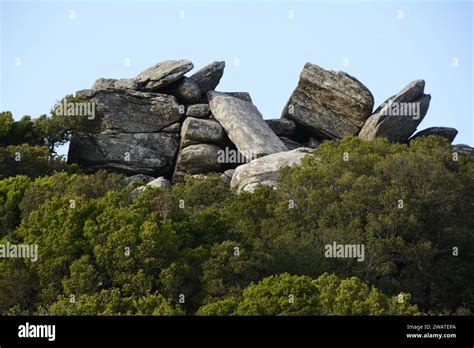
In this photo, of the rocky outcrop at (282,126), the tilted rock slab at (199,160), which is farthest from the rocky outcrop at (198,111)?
the rocky outcrop at (282,126)

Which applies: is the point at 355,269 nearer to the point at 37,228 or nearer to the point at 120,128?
the point at 37,228

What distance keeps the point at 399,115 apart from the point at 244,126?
330 inches

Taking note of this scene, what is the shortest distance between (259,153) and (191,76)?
10.1 metres

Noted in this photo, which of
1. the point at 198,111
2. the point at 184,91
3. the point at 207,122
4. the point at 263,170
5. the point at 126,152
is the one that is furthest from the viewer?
the point at 184,91

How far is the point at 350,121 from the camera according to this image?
71.1m

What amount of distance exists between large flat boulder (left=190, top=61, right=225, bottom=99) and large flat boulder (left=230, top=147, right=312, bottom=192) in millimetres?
11004

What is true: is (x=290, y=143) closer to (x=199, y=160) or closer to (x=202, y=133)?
(x=202, y=133)

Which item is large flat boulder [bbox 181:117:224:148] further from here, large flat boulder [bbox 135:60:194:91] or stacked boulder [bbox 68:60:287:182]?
large flat boulder [bbox 135:60:194:91]

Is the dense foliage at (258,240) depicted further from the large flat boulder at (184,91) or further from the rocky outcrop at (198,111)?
the large flat boulder at (184,91)

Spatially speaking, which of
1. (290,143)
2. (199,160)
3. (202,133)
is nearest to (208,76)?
(202,133)

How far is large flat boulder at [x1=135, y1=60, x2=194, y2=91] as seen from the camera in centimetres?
7094

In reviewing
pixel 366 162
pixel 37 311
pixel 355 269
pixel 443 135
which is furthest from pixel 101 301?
pixel 443 135

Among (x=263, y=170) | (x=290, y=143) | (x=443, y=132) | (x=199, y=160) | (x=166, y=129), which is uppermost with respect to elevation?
(x=166, y=129)

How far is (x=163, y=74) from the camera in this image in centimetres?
7150
